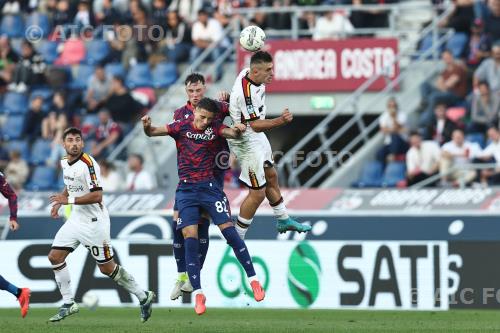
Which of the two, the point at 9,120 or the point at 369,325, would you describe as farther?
the point at 9,120

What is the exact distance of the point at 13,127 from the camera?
28562mm

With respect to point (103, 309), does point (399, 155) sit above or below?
above

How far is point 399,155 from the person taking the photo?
2448 centimetres

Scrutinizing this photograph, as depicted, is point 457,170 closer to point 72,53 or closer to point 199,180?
point 199,180

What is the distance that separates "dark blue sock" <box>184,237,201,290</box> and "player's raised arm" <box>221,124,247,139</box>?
1272mm

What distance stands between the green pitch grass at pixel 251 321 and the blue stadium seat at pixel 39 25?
10.3 metres

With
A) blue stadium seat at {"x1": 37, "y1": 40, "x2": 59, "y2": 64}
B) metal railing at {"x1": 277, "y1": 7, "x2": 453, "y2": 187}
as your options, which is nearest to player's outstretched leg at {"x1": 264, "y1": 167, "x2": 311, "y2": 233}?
metal railing at {"x1": 277, "y1": 7, "x2": 453, "y2": 187}

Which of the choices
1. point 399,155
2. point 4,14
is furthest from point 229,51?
point 4,14

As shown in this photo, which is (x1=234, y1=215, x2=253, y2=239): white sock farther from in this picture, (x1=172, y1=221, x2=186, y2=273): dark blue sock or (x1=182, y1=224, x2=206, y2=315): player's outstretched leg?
(x1=182, y1=224, x2=206, y2=315): player's outstretched leg

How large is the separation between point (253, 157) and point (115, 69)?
11749 millimetres

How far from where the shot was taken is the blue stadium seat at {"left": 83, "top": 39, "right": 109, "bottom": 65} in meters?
28.8

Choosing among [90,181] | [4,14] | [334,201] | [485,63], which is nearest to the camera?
[90,181]

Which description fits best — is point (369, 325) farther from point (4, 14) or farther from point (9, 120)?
point (4, 14)

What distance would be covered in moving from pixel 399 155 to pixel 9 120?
28.2ft
